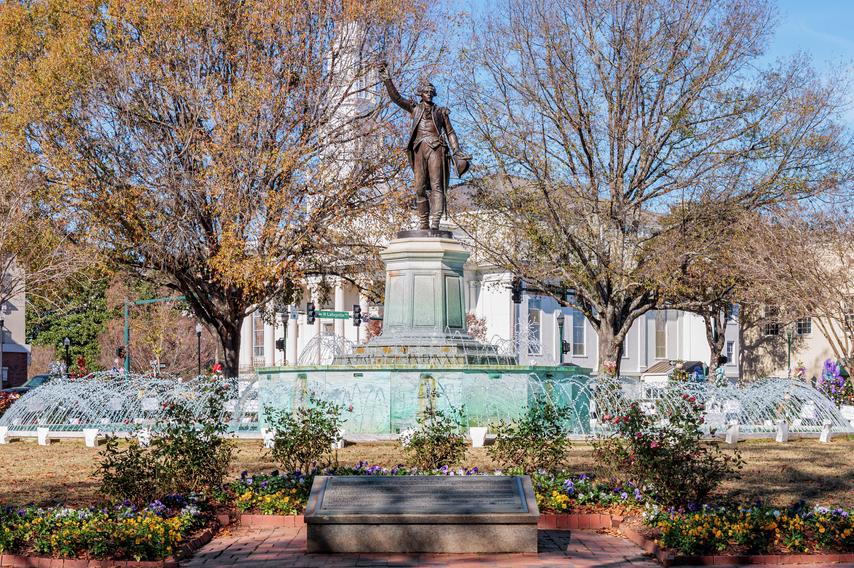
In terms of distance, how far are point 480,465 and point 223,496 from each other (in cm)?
429

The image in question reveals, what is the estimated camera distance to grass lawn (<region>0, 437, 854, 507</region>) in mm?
12547

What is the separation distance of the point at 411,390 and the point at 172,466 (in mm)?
7928

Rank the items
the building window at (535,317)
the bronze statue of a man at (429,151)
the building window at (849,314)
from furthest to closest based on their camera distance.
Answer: the building window at (535,317), the building window at (849,314), the bronze statue of a man at (429,151)

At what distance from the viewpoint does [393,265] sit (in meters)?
20.2

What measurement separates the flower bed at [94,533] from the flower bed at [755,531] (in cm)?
405

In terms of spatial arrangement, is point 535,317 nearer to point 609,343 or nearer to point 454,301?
point 609,343

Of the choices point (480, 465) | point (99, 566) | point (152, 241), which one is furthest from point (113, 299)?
point (99, 566)

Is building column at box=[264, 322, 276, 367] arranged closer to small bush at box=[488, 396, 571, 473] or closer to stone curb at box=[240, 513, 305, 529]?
small bush at box=[488, 396, 571, 473]

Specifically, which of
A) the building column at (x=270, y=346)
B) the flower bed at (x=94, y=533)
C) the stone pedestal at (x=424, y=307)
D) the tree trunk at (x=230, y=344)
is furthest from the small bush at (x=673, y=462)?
the building column at (x=270, y=346)

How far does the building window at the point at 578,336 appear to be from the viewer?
70188 millimetres

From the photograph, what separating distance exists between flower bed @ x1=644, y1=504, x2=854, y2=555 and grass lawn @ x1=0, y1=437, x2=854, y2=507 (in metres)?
2.16

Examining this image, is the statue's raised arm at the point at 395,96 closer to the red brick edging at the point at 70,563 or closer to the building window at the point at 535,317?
the red brick edging at the point at 70,563

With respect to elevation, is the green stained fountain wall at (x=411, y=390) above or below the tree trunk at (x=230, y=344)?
below

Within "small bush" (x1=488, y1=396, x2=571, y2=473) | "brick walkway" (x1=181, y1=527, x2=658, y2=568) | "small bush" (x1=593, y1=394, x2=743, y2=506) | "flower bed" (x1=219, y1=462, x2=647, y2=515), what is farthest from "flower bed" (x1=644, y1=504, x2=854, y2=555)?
"small bush" (x1=488, y1=396, x2=571, y2=473)
